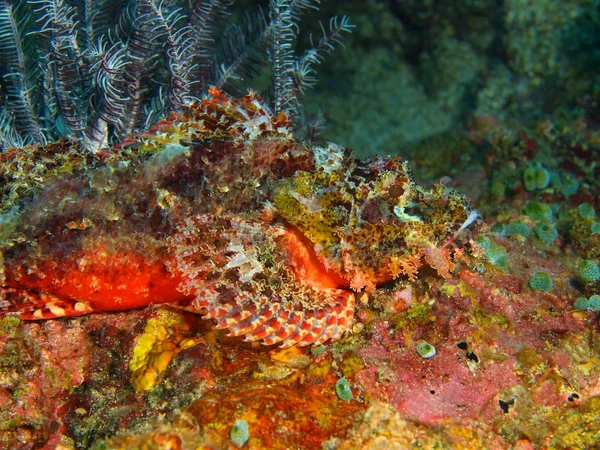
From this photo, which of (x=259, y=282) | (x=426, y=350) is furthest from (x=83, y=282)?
(x=426, y=350)

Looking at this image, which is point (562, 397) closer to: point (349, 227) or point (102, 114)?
point (349, 227)

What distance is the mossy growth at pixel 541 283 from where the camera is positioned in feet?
13.0

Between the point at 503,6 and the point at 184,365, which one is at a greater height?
the point at 503,6

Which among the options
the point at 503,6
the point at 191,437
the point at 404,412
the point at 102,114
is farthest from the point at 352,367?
the point at 503,6

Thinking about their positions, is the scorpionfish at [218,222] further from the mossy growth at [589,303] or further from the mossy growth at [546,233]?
the mossy growth at [546,233]

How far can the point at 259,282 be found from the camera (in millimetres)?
3619

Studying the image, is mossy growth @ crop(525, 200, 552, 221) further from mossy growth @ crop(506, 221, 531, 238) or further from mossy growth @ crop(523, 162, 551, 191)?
mossy growth @ crop(523, 162, 551, 191)

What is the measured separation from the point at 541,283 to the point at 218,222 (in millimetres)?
2902

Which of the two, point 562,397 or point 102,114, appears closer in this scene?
point 562,397

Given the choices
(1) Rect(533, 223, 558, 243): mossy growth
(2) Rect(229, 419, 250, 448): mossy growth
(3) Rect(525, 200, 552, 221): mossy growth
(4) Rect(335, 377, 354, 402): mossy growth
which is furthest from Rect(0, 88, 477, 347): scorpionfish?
(3) Rect(525, 200, 552, 221): mossy growth

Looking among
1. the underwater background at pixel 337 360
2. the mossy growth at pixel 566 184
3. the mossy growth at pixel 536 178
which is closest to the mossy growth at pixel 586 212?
the underwater background at pixel 337 360

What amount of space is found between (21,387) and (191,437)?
1.74 m

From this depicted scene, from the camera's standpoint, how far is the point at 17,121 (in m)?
5.68

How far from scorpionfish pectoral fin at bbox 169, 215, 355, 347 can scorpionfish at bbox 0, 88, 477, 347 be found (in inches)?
0.4
